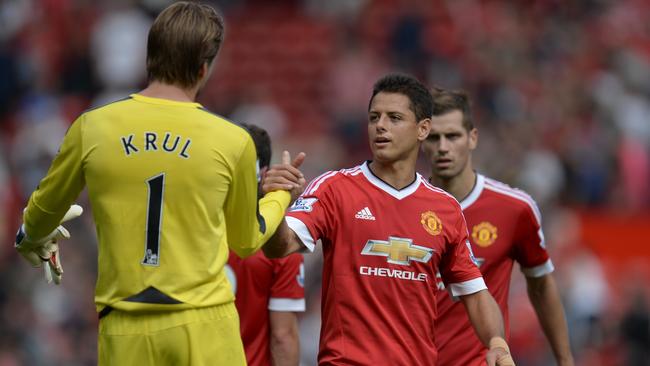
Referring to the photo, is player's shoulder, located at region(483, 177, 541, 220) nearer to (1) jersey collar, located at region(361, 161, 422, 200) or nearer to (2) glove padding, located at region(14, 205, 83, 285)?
(1) jersey collar, located at region(361, 161, 422, 200)

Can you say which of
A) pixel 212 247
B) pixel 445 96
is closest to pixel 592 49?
pixel 445 96

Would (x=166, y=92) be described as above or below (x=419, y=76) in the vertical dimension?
above

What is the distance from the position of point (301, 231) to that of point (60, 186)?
139 cm

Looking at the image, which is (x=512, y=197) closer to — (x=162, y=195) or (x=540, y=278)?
(x=540, y=278)

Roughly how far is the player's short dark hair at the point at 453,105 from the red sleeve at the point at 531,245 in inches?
26.5

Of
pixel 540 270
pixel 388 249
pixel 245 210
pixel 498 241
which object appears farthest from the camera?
pixel 540 270

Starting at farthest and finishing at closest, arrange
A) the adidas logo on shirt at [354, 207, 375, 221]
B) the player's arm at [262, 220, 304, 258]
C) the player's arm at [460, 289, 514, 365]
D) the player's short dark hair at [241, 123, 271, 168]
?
the player's short dark hair at [241, 123, 271, 168] → the adidas logo on shirt at [354, 207, 375, 221] → the player's arm at [460, 289, 514, 365] → the player's arm at [262, 220, 304, 258]

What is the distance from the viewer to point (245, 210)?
5496 millimetres

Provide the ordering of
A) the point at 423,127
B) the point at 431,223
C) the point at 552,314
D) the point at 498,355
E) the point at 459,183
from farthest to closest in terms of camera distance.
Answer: the point at 552,314 < the point at 459,183 < the point at 423,127 < the point at 431,223 < the point at 498,355

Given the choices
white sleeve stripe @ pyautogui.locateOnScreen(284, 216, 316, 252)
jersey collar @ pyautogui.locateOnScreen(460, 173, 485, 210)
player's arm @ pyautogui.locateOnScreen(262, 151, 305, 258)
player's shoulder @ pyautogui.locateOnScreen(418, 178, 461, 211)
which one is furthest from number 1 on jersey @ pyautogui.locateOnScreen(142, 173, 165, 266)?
jersey collar @ pyautogui.locateOnScreen(460, 173, 485, 210)

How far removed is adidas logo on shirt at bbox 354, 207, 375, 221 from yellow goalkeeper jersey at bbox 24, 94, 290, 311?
1.29 metres

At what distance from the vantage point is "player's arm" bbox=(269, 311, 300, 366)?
293 inches

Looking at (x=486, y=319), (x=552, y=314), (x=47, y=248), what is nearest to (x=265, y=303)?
(x=486, y=319)

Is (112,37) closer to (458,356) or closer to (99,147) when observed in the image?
(458,356)
